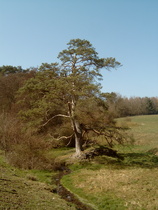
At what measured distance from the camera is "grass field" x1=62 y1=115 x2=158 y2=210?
11.7 meters

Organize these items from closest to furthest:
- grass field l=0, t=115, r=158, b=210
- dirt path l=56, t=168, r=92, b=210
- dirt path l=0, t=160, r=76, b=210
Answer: dirt path l=0, t=160, r=76, b=210 < grass field l=0, t=115, r=158, b=210 < dirt path l=56, t=168, r=92, b=210

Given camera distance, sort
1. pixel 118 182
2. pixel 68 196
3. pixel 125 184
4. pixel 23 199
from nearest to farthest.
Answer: pixel 23 199 → pixel 68 196 → pixel 125 184 → pixel 118 182

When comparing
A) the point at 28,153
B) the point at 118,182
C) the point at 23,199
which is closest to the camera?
the point at 23,199

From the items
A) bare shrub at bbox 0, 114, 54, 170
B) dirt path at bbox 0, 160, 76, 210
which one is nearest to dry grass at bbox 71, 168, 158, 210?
dirt path at bbox 0, 160, 76, 210

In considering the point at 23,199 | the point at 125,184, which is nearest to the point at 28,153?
the point at 125,184

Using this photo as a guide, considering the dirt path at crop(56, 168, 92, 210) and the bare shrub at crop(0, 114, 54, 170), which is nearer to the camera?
the dirt path at crop(56, 168, 92, 210)

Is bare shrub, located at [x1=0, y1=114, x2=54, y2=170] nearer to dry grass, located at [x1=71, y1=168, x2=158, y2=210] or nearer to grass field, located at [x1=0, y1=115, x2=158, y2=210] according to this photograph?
grass field, located at [x1=0, y1=115, x2=158, y2=210]

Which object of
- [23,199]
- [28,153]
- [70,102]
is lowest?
[23,199]

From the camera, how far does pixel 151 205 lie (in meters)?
11.0

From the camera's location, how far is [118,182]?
14.9 meters

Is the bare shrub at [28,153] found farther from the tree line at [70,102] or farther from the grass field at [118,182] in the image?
the grass field at [118,182]

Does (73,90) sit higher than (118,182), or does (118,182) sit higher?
(73,90)

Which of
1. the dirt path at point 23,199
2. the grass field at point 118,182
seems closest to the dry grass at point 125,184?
the grass field at point 118,182

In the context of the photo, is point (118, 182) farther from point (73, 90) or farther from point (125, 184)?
point (73, 90)
